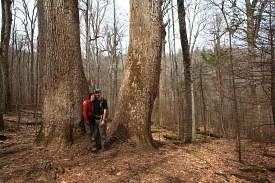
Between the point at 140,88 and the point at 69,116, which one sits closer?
the point at 69,116

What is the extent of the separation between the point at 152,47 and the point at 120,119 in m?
2.28

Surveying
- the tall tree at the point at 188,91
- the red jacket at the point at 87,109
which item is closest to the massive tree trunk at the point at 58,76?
the red jacket at the point at 87,109

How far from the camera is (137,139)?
468 cm

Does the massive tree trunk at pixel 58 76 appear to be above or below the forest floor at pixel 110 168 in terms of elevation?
above

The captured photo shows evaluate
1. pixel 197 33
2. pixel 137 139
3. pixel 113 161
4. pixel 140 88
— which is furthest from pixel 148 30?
pixel 197 33

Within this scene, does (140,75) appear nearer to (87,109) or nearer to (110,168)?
→ (87,109)

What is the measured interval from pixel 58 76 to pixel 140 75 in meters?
2.19

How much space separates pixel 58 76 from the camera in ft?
14.4

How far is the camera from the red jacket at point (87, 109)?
444 cm

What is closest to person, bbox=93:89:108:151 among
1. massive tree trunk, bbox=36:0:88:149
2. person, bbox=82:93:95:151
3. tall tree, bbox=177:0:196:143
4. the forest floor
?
person, bbox=82:93:95:151

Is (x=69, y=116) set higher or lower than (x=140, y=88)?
lower

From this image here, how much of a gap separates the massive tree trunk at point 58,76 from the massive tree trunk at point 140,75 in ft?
4.13

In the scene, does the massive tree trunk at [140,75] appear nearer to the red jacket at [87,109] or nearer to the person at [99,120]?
the person at [99,120]

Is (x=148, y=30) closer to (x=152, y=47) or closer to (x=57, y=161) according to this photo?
(x=152, y=47)
